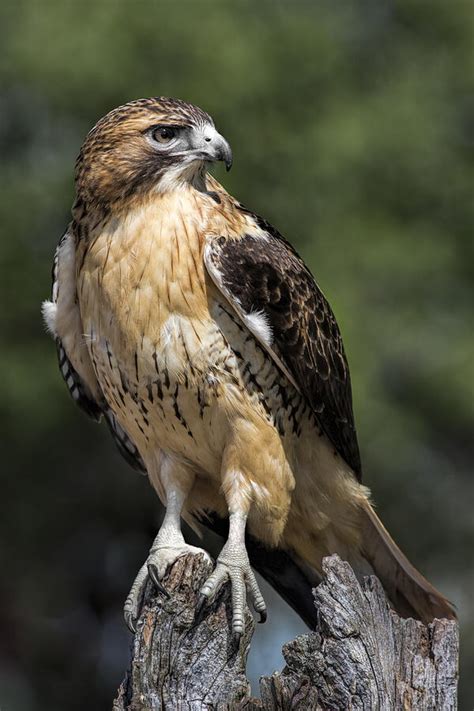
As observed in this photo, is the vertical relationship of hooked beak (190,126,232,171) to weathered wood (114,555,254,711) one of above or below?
above

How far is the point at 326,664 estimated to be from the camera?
3.94m

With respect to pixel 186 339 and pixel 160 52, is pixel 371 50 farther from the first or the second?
pixel 186 339

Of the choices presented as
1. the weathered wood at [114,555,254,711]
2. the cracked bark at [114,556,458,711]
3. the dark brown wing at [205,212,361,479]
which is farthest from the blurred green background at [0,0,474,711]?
the cracked bark at [114,556,458,711]

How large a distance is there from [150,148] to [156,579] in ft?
5.13

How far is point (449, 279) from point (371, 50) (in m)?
2.36

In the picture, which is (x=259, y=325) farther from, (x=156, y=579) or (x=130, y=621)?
(x=130, y=621)

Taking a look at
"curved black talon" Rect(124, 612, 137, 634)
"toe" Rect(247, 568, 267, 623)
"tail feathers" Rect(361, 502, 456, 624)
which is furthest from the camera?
"tail feathers" Rect(361, 502, 456, 624)

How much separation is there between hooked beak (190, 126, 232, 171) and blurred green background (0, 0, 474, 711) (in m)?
4.87

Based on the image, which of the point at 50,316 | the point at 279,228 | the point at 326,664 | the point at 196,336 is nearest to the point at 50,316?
the point at 50,316

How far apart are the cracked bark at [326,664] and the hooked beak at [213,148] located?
1.56m

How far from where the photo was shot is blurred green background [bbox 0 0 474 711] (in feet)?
32.9

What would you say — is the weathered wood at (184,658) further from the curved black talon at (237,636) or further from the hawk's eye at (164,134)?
the hawk's eye at (164,134)

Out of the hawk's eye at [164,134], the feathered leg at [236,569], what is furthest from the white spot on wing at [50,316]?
the feathered leg at [236,569]

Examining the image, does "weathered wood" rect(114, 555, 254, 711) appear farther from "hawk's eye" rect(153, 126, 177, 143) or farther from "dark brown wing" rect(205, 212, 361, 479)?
"hawk's eye" rect(153, 126, 177, 143)
